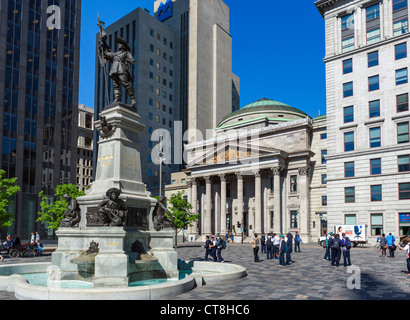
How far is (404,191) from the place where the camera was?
43719 mm

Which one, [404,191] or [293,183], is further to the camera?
[293,183]

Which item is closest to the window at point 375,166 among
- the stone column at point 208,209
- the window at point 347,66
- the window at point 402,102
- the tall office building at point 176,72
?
the window at point 402,102

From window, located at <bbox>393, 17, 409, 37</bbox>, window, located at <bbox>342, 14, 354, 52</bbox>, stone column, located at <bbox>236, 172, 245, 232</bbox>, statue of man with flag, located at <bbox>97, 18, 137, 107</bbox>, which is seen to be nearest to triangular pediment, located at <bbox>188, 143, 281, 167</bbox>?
stone column, located at <bbox>236, 172, 245, 232</bbox>

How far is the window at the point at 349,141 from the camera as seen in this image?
4919 centimetres

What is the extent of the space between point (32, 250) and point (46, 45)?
50.1 metres

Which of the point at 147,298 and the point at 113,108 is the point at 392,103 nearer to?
the point at 113,108

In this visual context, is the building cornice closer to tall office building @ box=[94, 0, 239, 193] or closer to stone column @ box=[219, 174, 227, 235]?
stone column @ box=[219, 174, 227, 235]

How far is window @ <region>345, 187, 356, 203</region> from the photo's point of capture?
157ft

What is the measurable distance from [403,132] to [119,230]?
42.6 meters

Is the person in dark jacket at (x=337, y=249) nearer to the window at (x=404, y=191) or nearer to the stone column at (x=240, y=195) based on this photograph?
the window at (x=404, y=191)

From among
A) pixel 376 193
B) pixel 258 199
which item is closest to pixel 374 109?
pixel 376 193

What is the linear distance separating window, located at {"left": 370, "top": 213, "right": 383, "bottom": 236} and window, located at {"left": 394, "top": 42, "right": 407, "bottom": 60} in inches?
771

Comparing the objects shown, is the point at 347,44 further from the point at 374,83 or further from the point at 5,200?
the point at 5,200

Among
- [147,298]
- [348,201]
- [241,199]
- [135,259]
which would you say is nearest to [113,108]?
[135,259]
